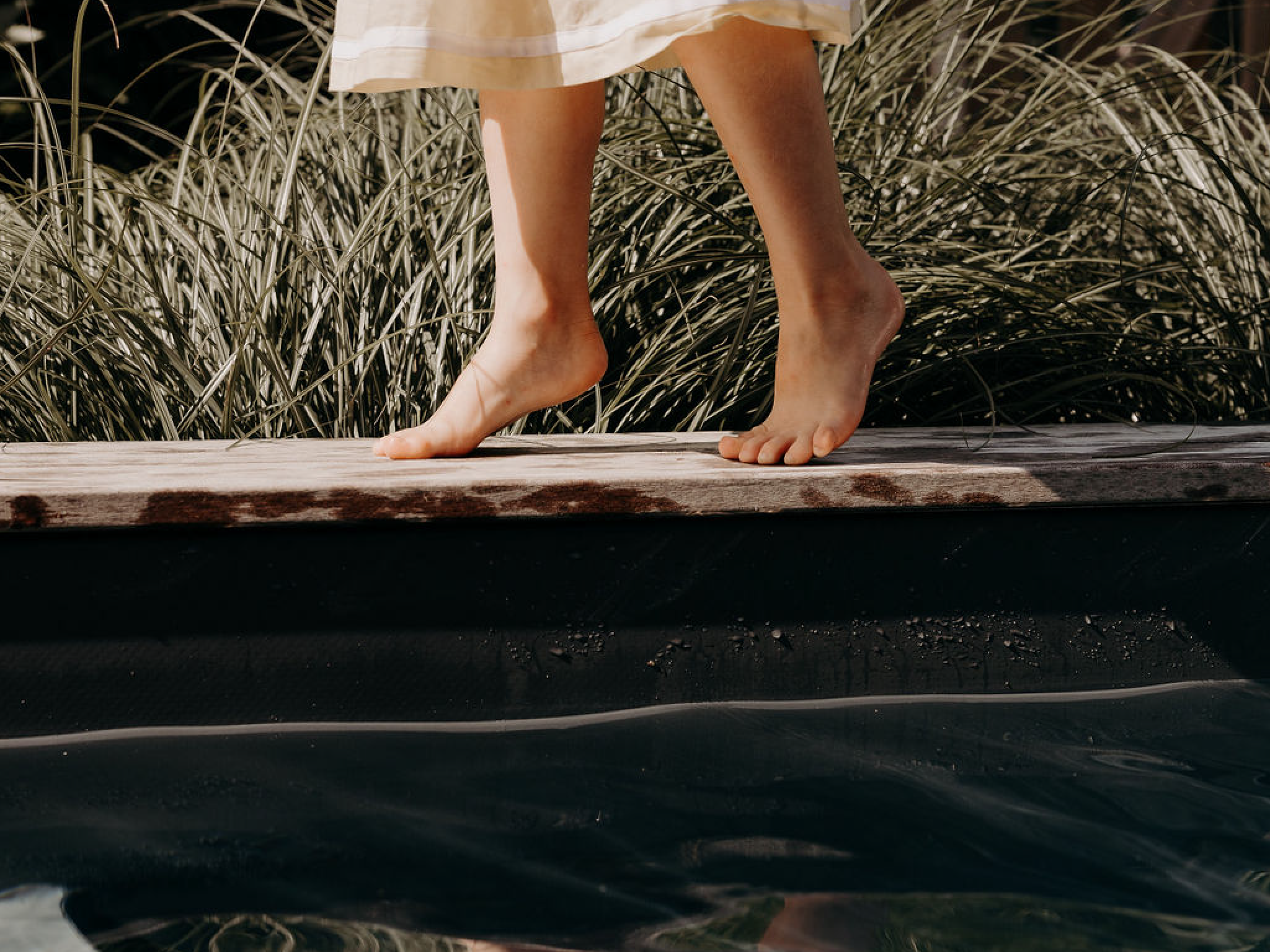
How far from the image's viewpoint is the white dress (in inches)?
44.2

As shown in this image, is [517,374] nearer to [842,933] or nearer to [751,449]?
[751,449]

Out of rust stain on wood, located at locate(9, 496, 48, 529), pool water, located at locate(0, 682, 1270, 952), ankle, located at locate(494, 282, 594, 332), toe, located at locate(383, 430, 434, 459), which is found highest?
ankle, located at locate(494, 282, 594, 332)

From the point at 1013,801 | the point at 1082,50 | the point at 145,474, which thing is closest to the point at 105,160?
the point at 1082,50

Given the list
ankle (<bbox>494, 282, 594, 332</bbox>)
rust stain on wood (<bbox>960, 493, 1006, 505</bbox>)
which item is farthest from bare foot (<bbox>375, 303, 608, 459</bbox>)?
rust stain on wood (<bbox>960, 493, 1006, 505</bbox>)

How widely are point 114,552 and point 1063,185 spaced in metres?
1.77

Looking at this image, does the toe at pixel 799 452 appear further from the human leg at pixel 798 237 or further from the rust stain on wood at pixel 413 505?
the rust stain on wood at pixel 413 505

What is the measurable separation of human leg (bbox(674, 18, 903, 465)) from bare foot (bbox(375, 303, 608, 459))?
193 millimetres

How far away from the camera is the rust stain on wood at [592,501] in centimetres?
109

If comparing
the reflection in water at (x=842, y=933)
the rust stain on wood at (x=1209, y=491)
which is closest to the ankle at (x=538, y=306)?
the rust stain on wood at (x=1209, y=491)

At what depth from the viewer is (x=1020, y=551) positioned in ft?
3.87

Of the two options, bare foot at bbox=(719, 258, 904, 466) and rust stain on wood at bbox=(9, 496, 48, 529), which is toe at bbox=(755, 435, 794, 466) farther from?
rust stain on wood at bbox=(9, 496, 48, 529)

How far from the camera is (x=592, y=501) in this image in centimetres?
110

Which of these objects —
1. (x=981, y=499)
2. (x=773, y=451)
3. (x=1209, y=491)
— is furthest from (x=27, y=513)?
(x=1209, y=491)

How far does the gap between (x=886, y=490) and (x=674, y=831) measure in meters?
0.39
